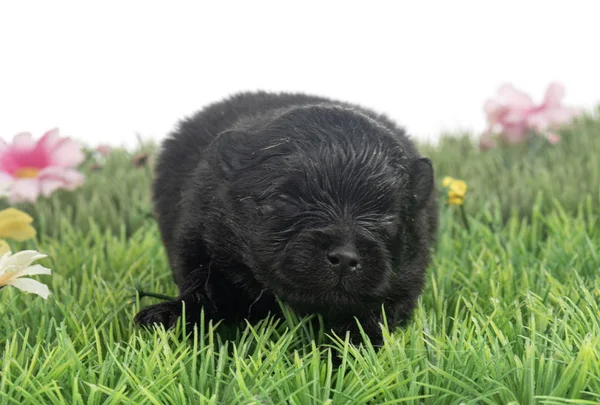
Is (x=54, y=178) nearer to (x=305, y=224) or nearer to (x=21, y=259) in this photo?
(x=21, y=259)

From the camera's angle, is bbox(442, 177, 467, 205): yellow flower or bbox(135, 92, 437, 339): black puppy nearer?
bbox(135, 92, 437, 339): black puppy

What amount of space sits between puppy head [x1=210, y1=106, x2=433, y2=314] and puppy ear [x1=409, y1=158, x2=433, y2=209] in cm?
1

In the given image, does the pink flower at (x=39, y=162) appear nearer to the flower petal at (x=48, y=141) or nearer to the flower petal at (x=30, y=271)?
the flower petal at (x=48, y=141)

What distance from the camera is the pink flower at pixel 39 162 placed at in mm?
4992

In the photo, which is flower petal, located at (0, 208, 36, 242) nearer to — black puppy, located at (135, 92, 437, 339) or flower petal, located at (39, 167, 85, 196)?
black puppy, located at (135, 92, 437, 339)

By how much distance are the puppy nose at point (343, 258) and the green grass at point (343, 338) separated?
31 cm

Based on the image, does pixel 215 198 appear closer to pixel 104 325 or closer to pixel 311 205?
pixel 311 205

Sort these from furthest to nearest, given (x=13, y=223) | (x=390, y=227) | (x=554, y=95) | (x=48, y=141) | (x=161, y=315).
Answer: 1. (x=554, y=95)
2. (x=48, y=141)
3. (x=13, y=223)
4. (x=161, y=315)
5. (x=390, y=227)

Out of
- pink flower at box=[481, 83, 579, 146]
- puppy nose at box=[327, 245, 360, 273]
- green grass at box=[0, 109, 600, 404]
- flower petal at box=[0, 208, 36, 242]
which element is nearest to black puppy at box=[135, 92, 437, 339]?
puppy nose at box=[327, 245, 360, 273]

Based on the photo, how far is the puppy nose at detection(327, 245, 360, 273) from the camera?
278 cm

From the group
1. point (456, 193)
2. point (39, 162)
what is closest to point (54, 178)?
point (39, 162)

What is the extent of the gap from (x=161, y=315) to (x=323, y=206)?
34.3 inches


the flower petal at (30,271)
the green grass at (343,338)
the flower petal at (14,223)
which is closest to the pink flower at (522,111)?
the green grass at (343,338)

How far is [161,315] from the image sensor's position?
3.24 metres
